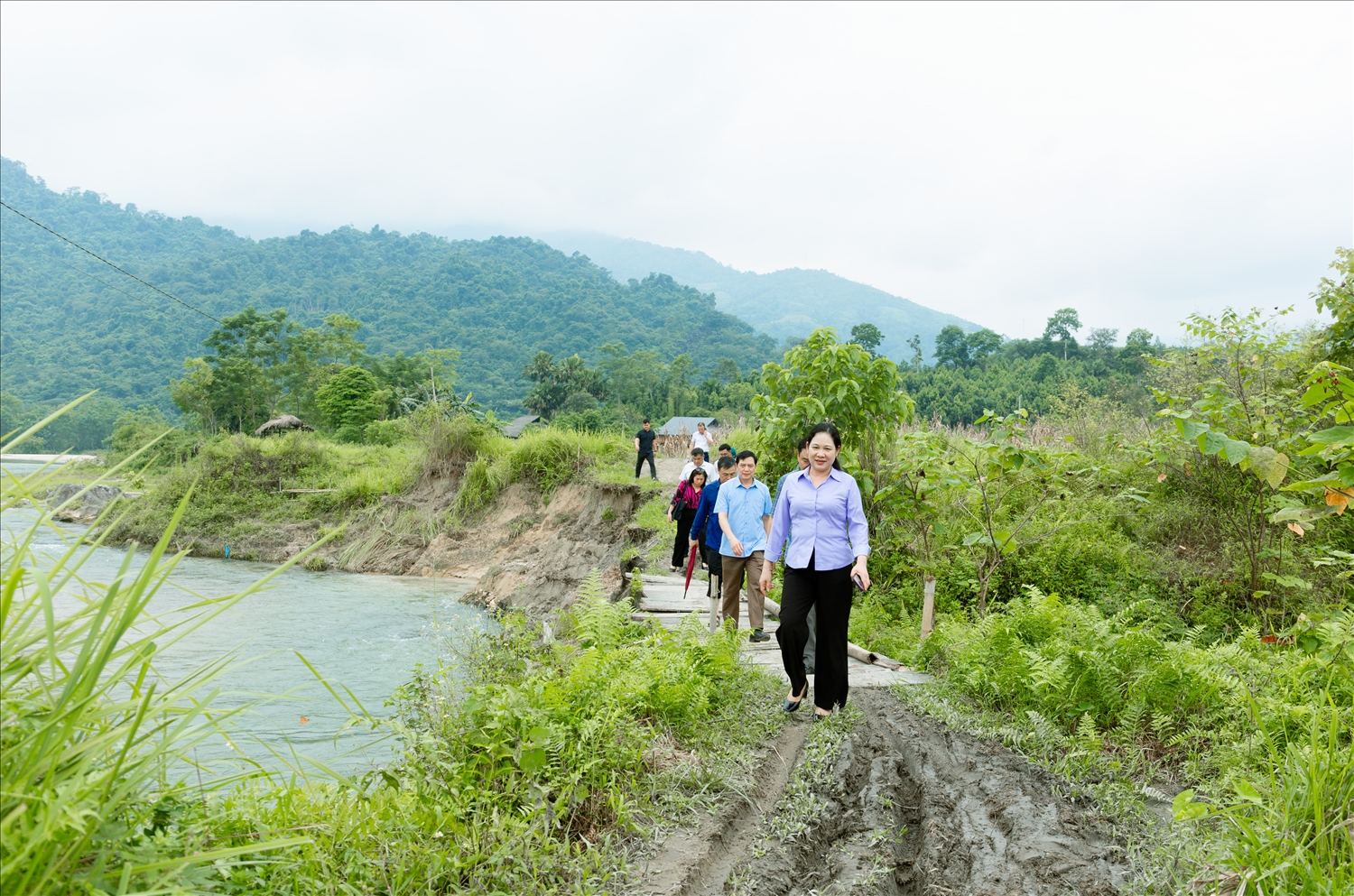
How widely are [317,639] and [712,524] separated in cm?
1178

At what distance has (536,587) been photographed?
17.7 m

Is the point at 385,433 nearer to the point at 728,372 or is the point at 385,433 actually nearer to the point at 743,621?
the point at 743,621

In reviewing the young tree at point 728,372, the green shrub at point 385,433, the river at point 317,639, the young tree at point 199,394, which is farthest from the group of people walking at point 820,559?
the young tree at point 728,372

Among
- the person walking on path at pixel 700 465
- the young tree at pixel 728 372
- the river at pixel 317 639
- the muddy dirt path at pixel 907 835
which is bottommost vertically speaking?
the river at pixel 317 639

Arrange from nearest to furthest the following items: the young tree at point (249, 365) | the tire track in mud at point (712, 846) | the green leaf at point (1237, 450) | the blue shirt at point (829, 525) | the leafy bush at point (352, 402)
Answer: the tire track in mud at point (712, 846) → the green leaf at point (1237, 450) → the blue shirt at point (829, 525) → the leafy bush at point (352, 402) → the young tree at point (249, 365)

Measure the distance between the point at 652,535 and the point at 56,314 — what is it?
93.9 m

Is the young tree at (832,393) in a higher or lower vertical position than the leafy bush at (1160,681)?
higher

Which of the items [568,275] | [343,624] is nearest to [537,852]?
[343,624]

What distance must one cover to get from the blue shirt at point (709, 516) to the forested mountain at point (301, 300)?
212ft

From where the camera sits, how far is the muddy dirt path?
3242 mm

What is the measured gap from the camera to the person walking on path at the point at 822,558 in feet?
16.7

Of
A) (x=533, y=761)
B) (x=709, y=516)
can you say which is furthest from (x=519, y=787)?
(x=709, y=516)

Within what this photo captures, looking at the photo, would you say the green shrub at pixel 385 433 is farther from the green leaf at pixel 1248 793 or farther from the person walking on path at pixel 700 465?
the green leaf at pixel 1248 793

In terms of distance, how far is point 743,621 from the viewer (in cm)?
912
